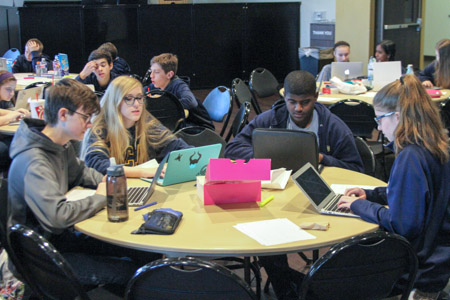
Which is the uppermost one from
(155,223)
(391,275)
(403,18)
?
(403,18)

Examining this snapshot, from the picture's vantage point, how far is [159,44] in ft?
35.3

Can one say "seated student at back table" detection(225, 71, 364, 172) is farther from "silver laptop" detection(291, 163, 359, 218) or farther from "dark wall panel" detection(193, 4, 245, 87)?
"dark wall panel" detection(193, 4, 245, 87)

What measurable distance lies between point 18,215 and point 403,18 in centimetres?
814

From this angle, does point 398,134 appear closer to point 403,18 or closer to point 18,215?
point 18,215

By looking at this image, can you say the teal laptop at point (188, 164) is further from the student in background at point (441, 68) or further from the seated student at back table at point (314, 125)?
the student in background at point (441, 68)

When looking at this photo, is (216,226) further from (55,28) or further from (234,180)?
(55,28)

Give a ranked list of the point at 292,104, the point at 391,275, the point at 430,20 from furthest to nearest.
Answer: the point at 430,20, the point at 292,104, the point at 391,275

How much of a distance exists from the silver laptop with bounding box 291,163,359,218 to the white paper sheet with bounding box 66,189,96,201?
3.15 ft

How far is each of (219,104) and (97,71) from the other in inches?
51.5

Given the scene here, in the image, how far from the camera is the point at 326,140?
3223 millimetres

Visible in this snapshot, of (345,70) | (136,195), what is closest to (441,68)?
(345,70)

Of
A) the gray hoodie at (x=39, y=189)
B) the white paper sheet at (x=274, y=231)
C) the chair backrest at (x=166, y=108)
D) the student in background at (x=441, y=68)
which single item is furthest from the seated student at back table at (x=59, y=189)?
the student in background at (x=441, y=68)

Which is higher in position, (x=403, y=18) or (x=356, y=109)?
(x=403, y=18)

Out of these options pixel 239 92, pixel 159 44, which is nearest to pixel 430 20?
pixel 159 44
